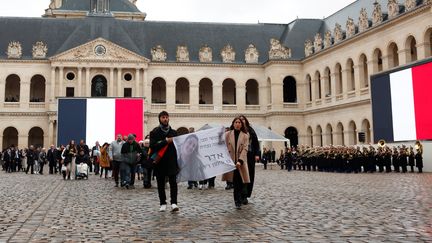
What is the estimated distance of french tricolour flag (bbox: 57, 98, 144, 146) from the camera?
130ft

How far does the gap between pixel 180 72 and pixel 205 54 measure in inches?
141

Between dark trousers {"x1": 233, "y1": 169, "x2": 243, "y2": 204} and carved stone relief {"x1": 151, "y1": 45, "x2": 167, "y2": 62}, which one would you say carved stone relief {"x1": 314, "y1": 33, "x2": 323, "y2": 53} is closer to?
carved stone relief {"x1": 151, "y1": 45, "x2": 167, "y2": 62}

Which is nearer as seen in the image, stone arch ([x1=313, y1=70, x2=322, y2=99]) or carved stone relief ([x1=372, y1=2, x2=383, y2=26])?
carved stone relief ([x1=372, y1=2, x2=383, y2=26])

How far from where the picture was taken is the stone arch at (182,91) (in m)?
57.2

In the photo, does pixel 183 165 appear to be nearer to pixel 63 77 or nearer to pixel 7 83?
pixel 63 77

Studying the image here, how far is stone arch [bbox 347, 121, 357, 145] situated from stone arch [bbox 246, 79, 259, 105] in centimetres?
1618

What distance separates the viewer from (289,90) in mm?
54656

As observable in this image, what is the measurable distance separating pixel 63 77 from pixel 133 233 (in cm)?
4758

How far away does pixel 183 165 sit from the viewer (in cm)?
1065

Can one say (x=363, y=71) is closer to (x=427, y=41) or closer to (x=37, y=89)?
(x=427, y=41)

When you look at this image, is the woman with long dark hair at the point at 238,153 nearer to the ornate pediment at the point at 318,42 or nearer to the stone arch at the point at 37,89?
the ornate pediment at the point at 318,42

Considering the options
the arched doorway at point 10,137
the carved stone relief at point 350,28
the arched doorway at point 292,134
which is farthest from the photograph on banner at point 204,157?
the arched doorway at point 10,137

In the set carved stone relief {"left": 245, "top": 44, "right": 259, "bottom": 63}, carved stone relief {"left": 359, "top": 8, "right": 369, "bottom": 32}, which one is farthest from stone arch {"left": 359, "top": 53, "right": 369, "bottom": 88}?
carved stone relief {"left": 245, "top": 44, "right": 259, "bottom": 63}

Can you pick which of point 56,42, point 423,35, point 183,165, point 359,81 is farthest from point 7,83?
point 183,165
